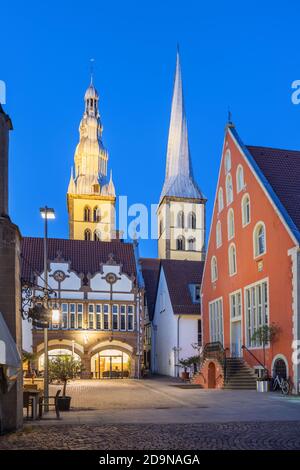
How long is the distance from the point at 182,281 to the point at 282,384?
2411 centimetres

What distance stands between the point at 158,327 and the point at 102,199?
141ft

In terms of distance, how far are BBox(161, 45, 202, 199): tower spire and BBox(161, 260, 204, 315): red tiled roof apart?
38.4m

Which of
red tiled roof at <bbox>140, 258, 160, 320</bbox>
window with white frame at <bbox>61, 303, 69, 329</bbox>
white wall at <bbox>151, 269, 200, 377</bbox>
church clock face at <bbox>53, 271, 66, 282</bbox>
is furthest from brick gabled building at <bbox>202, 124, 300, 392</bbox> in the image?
red tiled roof at <bbox>140, 258, 160, 320</bbox>

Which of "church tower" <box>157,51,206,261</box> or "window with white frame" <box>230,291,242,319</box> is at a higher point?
"church tower" <box>157,51,206,261</box>

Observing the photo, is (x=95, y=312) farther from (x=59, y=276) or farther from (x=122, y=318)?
(x=59, y=276)

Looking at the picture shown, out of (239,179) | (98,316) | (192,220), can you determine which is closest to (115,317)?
(98,316)

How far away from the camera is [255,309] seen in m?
30.3

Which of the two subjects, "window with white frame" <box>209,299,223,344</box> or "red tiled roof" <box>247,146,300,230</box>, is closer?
"red tiled roof" <box>247,146,300,230</box>

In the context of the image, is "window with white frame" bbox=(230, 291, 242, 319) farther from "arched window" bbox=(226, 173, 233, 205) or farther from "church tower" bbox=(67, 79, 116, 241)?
"church tower" bbox=(67, 79, 116, 241)

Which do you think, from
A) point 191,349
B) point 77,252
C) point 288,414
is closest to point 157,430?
point 288,414

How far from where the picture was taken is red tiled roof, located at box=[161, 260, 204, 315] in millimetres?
45406

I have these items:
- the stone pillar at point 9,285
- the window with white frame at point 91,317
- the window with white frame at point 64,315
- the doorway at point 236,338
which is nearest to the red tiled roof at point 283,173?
the doorway at point 236,338

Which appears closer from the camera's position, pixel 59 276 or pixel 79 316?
pixel 79 316
